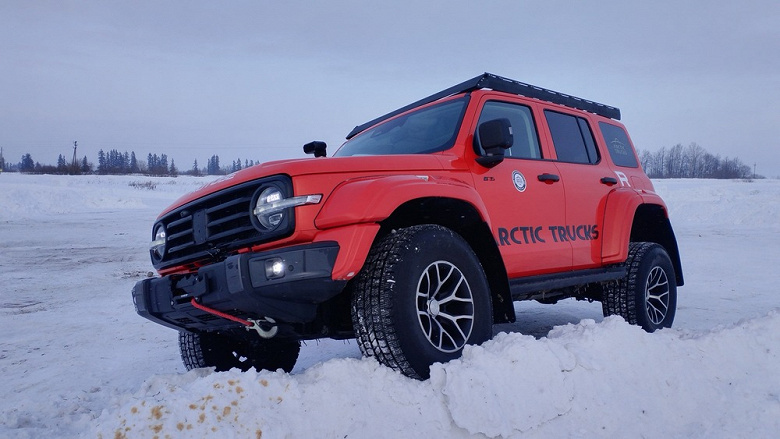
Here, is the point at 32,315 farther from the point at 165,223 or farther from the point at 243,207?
the point at 243,207

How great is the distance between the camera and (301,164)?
2574mm

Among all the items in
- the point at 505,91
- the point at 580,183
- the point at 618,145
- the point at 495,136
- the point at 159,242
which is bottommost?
the point at 159,242

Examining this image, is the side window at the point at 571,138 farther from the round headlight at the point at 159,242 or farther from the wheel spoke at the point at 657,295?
the round headlight at the point at 159,242

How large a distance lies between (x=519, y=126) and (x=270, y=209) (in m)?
2.25

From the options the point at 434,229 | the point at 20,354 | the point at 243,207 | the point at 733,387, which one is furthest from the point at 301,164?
the point at 20,354

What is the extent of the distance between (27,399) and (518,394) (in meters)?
2.84

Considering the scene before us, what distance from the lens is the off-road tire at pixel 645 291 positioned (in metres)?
4.41

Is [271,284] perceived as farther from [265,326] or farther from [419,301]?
[419,301]

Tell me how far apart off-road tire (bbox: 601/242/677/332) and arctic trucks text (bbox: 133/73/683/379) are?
2 centimetres

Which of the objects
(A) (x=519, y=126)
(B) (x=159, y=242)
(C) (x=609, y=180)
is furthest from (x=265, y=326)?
(C) (x=609, y=180)

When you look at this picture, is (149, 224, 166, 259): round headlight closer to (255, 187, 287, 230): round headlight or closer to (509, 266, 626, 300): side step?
(255, 187, 287, 230): round headlight

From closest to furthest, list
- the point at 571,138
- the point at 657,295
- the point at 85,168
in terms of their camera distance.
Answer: the point at 571,138 → the point at 657,295 → the point at 85,168

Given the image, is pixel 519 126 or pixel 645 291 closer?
pixel 519 126

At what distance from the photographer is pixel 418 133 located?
144 inches
